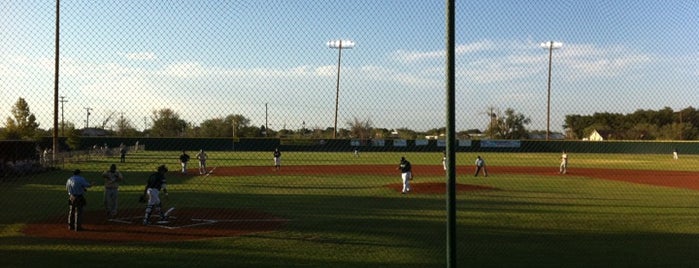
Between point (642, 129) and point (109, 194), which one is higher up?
point (642, 129)

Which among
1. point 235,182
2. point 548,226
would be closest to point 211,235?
point 548,226

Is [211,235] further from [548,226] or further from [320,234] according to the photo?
[548,226]

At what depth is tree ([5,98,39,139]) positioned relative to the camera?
121ft

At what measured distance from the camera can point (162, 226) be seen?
13.2 m

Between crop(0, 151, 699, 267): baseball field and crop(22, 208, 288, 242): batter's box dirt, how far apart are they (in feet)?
0.15

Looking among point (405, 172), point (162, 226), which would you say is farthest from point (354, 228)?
point (405, 172)

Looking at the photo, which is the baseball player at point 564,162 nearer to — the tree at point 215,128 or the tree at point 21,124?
the tree at point 215,128

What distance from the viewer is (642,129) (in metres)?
21.7

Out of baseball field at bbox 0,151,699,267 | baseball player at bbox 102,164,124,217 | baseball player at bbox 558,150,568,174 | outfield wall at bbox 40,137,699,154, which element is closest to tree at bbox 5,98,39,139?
outfield wall at bbox 40,137,699,154

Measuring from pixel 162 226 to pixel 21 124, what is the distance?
3506cm

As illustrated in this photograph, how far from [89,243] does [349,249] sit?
5.40 metres

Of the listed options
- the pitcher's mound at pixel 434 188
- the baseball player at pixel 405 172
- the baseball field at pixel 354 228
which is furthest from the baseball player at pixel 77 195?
the pitcher's mound at pixel 434 188

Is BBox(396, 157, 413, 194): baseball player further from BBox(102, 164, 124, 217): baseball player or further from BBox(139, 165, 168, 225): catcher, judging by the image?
BBox(102, 164, 124, 217): baseball player

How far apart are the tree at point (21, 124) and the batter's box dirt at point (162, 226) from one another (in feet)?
85.9
